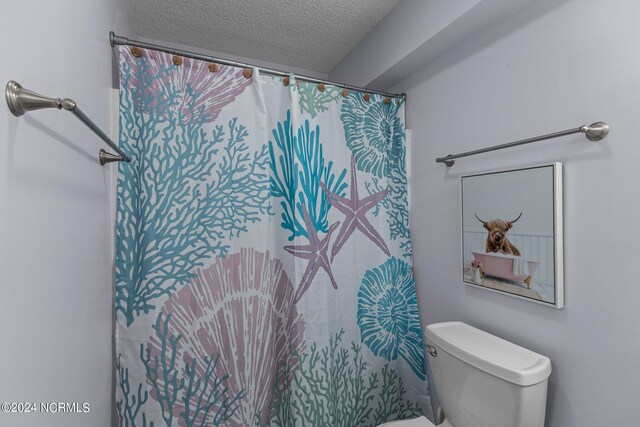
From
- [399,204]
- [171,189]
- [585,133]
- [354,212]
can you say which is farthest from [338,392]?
[585,133]

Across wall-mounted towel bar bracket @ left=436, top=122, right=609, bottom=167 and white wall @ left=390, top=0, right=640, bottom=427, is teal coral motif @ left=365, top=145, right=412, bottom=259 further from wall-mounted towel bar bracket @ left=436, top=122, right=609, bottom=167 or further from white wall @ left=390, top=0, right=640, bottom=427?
wall-mounted towel bar bracket @ left=436, top=122, right=609, bottom=167

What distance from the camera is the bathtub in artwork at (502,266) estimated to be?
3.69 feet

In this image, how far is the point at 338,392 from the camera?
4.98 ft

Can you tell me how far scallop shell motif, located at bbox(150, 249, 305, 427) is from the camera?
1.26 meters

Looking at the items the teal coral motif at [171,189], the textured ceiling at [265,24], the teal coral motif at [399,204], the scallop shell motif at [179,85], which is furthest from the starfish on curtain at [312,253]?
the textured ceiling at [265,24]

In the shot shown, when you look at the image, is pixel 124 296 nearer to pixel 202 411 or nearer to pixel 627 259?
pixel 202 411

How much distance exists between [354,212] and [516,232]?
0.73m

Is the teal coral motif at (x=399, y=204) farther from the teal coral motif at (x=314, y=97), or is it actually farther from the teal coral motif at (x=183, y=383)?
the teal coral motif at (x=183, y=383)

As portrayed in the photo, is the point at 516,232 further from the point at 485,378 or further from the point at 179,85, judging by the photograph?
the point at 179,85

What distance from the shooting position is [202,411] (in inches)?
49.8

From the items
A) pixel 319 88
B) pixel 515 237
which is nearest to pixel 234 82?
pixel 319 88

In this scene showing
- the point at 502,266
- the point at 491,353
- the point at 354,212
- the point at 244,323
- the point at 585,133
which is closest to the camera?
the point at 585,133

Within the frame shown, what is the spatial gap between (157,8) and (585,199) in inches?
82.3

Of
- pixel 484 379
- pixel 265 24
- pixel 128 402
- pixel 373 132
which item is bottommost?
pixel 128 402
